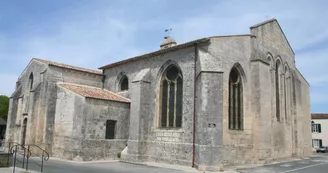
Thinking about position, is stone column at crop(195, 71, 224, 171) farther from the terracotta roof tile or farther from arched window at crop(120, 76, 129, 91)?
the terracotta roof tile

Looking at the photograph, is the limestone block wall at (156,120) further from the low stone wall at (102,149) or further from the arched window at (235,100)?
the arched window at (235,100)

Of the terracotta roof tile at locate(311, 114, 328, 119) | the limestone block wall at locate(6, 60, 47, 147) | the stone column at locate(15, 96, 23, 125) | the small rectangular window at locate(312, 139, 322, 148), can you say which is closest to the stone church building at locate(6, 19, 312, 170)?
the limestone block wall at locate(6, 60, 47, 147)

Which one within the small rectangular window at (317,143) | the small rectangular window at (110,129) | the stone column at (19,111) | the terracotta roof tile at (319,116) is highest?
the terracotta roof tile at (319,116)

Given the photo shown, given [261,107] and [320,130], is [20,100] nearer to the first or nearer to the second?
[261,107]

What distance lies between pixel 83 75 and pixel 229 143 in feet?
40.7

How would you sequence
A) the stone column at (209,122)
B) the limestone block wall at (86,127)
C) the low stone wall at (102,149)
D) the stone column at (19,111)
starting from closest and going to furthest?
the stone column at (209,122) < the low stone wall at (102,149) < the limestone block wall at (86,127) < the stone column at (19,111)

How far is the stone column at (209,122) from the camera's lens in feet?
45.0

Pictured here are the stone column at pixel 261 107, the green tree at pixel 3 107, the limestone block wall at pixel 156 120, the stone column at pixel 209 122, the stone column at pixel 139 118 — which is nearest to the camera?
the stone column at pixel 209 122

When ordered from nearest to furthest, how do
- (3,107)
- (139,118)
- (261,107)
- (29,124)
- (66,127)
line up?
(261,107), (139,118), (66,127), (29,124), (3,107)

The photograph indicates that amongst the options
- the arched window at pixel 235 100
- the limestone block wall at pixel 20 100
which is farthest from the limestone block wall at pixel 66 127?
the arched window at pixel 235 100

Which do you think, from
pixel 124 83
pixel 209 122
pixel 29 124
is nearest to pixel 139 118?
pixel 209 122

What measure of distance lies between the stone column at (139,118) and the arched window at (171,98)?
97 centimetres

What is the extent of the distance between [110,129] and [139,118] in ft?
7.55

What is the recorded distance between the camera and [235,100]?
54.6ft
